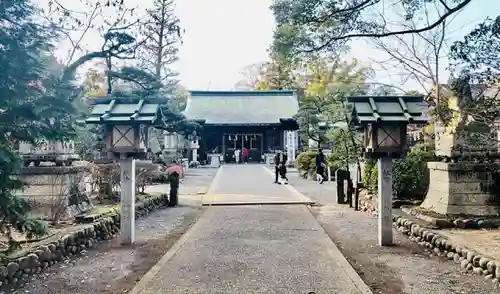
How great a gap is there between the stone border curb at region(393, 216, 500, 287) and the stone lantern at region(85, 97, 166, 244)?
4.49 m

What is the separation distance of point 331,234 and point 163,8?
2157cm

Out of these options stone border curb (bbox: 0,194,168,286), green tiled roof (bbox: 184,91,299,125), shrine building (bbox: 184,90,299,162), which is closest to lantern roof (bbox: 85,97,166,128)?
stone border curb (bbox: 0,194,168,286)

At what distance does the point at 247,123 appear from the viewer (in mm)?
32875

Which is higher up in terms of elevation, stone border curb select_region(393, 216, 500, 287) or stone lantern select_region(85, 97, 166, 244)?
stone lantern select_region(85, 97, 166, 244)

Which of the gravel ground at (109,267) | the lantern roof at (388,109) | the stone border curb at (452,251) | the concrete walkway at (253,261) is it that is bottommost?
the gravel ground at (109,267)

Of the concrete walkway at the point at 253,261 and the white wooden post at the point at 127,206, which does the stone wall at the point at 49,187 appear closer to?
the white wooden post at the point at 127,206

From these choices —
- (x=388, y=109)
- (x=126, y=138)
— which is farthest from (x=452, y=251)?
(x=126, y=138)

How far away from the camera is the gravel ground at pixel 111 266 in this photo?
480cm

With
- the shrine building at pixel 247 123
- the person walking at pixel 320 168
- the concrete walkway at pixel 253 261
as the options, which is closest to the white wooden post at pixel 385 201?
the concrete walkway at pixel 253 261

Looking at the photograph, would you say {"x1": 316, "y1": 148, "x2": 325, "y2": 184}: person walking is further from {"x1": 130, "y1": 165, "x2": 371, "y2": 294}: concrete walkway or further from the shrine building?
the shrine building

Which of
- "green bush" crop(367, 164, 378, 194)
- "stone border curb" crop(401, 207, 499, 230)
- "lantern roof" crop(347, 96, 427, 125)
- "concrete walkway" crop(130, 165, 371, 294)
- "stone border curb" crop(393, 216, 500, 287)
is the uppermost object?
"lantern roof" crop(347, 96, 427, 125)

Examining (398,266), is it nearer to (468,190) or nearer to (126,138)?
(468,190)

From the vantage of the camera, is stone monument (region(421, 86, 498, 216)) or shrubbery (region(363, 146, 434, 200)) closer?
stone monument (region(421, 86, 498, 216))

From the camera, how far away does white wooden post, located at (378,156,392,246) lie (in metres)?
6.69
